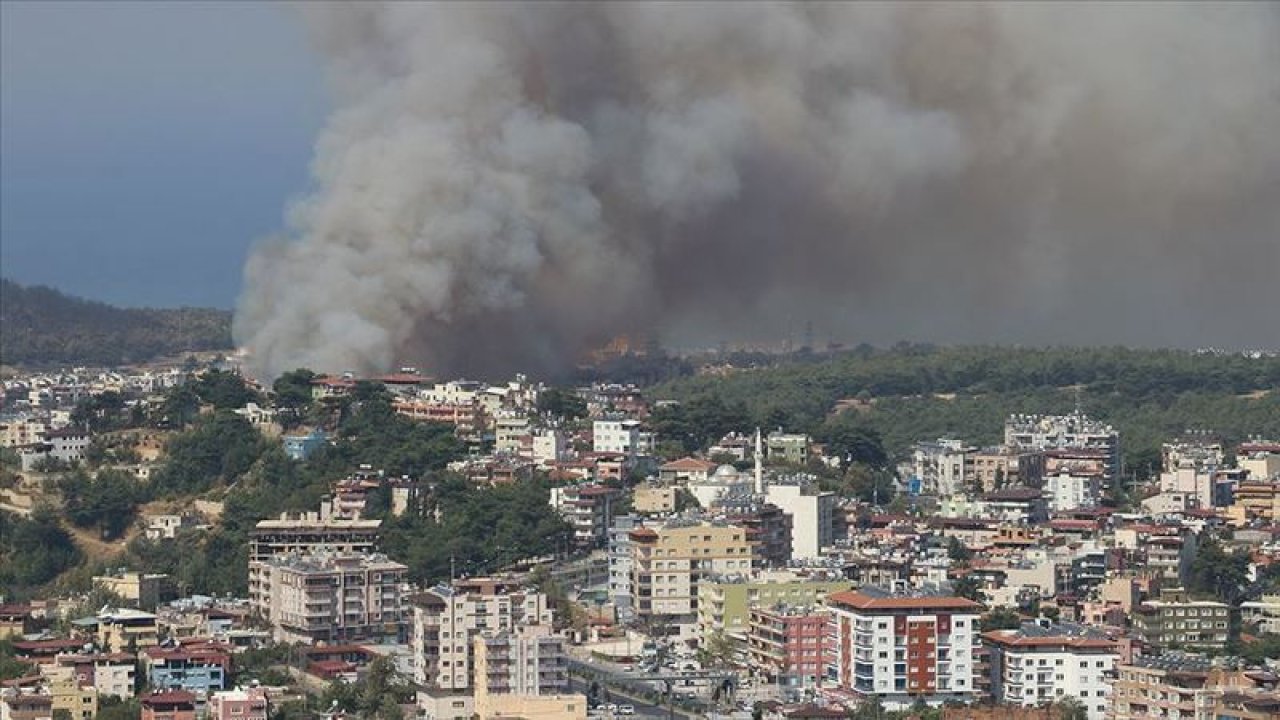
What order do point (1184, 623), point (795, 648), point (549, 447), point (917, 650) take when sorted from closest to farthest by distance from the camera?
point (917, 650) < point (795, 648) < point (1184, 623) < point (549, 447)

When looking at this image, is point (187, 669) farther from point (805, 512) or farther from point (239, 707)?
point (805, 512)

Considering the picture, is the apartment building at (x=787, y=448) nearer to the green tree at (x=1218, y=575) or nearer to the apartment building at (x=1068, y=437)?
the apartment building at (x=1068, y=437)

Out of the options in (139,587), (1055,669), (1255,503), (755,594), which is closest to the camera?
(1055,669)

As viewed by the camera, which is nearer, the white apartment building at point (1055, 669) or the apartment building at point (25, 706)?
the apartment building at point (25, 706)

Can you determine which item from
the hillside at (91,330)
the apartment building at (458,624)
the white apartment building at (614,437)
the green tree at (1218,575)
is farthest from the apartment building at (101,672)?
the hillside at (91,330)

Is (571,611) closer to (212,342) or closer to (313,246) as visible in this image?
(313,246)

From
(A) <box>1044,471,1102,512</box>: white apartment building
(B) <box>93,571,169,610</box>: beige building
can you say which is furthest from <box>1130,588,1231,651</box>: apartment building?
(B) <box>93,571,169,610</box>: beige building

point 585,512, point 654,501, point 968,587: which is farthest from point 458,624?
point 654,501
